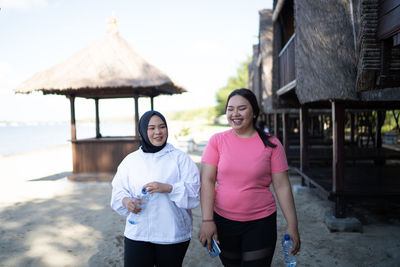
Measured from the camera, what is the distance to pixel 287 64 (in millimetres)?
7066

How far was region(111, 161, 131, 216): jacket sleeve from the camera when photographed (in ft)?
7.38

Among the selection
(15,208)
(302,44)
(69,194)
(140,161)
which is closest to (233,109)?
(140,161)

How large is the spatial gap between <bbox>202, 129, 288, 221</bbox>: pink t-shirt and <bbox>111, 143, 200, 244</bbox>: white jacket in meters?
0.20

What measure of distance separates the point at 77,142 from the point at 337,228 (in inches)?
287

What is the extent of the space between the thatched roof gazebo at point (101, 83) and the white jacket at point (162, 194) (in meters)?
6.09

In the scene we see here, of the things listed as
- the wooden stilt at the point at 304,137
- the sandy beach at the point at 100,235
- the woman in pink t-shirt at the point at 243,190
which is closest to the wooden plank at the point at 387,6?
the woman in pink t-shirt at the point at 243,190

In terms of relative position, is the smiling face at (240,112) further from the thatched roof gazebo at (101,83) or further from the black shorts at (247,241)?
the thatched roof gazebo at (101,83)

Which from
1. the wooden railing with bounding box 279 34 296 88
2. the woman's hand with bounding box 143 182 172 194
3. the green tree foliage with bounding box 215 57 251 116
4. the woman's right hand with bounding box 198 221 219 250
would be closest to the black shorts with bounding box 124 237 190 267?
the woman's right hand with bounding box 198 221 219 250

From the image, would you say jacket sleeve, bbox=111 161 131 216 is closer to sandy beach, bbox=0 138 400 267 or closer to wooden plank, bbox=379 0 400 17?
sandy beach, bbox=0 138 400 267

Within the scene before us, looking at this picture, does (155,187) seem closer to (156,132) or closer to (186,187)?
(186,187)

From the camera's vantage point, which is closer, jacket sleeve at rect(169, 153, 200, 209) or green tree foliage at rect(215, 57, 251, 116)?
jacket sleeve at rect(169, 153, 200, 209)

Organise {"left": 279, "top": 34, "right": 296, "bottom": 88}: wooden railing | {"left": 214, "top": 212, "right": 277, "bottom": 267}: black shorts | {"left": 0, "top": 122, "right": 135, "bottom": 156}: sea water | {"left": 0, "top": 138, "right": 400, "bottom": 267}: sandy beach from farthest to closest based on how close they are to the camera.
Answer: {"left": 0, "top": 122, "right": 135, "bottom": 156}: sea water
{"left": 279, "top": 34, "right": 296, "bottom": 88}: wooden railing
{"left": 0, "top": 138, "right": 400, "bottom": 267}: sandy beach
{"left": 214, "top": 212, "right": 277, "bottom": 267}: black shorts

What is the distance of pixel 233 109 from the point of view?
2.13 m

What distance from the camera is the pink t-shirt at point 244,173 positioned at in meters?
2.06
